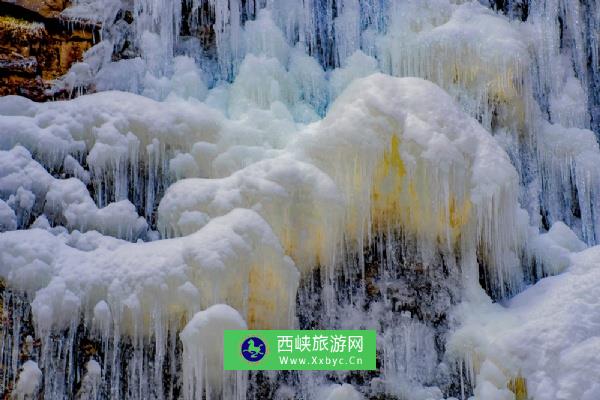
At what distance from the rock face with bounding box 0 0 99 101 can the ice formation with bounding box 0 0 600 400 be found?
0.45 feet

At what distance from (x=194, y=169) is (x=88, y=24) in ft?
6.15

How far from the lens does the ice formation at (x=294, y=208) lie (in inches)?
171

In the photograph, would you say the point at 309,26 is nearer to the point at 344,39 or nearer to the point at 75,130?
the point at 344,39

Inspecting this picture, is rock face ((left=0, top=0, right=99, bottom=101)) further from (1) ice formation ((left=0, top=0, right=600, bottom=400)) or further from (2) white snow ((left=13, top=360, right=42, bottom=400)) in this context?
(2) white snow ((left=13, top=360, right=42, bottom=400))

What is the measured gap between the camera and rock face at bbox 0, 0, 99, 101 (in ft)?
18.7

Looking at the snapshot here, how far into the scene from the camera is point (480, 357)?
15.8 feet

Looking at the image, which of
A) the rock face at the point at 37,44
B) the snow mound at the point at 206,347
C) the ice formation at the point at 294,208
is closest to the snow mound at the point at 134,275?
the ice formation at the point at 294,208

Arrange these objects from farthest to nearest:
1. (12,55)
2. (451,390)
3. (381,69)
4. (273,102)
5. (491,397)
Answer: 1. (381,69)
2. (273,102)
3. (12,55)
4. (451,390)
5. (491,397)

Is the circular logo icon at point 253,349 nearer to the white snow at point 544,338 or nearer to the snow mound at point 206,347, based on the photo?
the snow mound at point 206,347

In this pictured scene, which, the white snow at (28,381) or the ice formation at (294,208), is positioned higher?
the ice formation at (294,208)

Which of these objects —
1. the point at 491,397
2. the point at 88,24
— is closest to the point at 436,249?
the point at 491,397

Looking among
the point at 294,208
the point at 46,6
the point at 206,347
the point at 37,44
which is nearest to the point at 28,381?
the point at 206,347

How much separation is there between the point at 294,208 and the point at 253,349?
1.10 m

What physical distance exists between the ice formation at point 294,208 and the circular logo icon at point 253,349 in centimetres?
14
